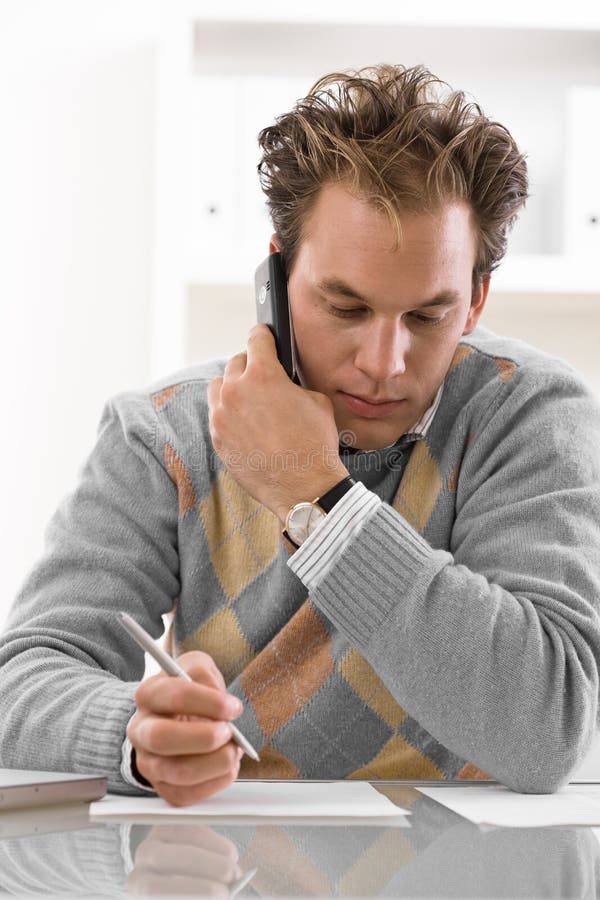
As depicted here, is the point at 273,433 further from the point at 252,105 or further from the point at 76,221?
the point at 76,221

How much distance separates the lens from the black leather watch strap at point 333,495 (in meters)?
1.03

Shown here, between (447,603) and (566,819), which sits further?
(447,603)

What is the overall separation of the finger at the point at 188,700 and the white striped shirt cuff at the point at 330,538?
18 cm

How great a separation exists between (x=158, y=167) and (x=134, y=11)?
0.47 meters

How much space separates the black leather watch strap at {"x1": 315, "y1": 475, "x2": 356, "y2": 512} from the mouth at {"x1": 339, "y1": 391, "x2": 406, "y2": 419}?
0.56ft

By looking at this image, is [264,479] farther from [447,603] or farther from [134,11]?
[134,11]

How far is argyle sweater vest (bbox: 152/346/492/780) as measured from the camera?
1.20m

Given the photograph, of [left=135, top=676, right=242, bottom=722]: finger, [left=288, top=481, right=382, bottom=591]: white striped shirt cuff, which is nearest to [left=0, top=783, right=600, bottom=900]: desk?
[left=135, top=676, right=242, bottom=722]: finger

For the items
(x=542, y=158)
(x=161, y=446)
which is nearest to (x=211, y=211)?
(x=542, y=158)

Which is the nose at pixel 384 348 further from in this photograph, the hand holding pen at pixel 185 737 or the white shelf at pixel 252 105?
the white shelf at pixel 252 105

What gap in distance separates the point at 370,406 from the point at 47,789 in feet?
1.86

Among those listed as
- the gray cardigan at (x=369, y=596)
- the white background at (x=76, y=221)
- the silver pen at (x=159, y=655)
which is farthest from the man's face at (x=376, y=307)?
the white background at (x=76, y=221)

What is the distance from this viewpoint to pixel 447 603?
953mm

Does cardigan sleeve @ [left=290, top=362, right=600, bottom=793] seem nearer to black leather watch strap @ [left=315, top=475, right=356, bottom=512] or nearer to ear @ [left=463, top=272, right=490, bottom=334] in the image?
black leather watch strap @ [left=315, top=475, right=356, bottom=512]
